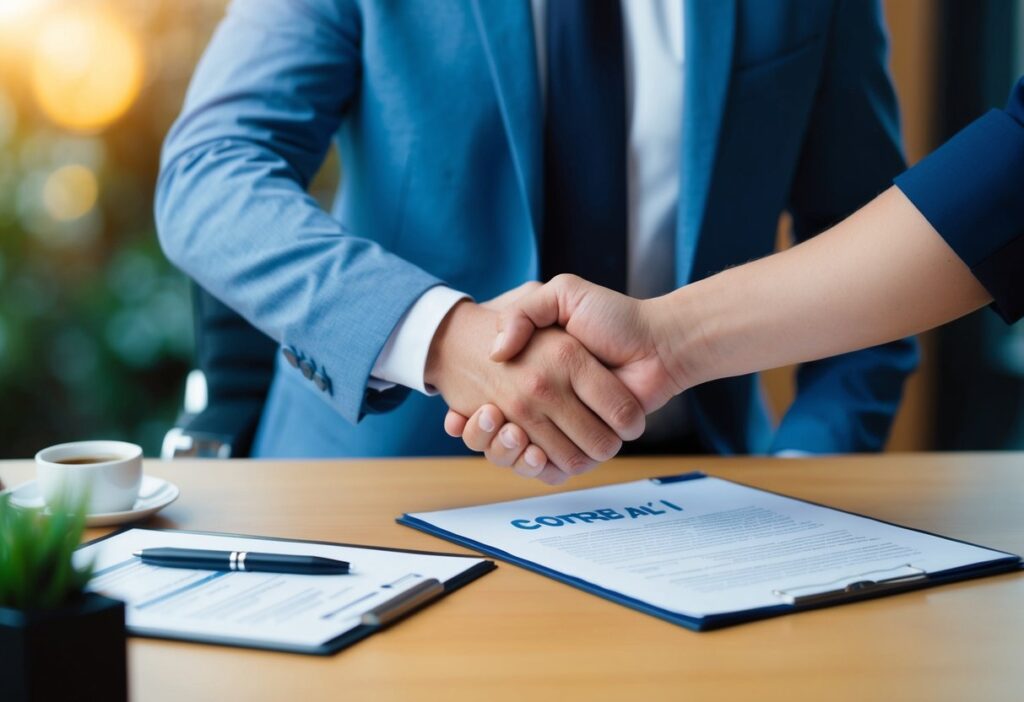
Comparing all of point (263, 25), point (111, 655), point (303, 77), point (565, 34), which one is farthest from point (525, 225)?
point (111, 655)

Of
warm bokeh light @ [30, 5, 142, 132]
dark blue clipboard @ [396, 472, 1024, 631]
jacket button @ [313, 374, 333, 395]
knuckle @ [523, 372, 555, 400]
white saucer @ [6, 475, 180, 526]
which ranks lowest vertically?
dark blue clipboard @ [396, 472, 1024, 631]

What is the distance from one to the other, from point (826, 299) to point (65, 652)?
2.52ft

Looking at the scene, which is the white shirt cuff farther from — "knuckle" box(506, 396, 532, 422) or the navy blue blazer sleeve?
the navy blue blazer sleeve

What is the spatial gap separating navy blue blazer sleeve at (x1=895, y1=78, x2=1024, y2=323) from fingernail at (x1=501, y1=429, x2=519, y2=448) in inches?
17.7

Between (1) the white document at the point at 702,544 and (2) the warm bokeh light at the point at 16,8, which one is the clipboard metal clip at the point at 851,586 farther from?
(2) the warm bokeh light at the point at 16,8

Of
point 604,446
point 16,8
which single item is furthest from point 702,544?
point 16,8

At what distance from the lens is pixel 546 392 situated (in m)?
1.10

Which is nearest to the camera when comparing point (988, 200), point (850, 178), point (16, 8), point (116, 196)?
point (988, 200)

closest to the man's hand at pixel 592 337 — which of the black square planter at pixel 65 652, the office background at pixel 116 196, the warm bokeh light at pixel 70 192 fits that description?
the black square planter at pixel 65 652

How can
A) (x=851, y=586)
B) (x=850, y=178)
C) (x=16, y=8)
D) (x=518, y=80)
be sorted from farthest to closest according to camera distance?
(x=16, y=8) → (x=850, y=178) → (x=518, y=80) → (x=851, y=586)

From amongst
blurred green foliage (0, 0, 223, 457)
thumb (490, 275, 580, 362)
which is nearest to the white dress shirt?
thumb (490, 275, 580, 362)

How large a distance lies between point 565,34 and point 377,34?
256 mm

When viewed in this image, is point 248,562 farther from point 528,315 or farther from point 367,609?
point 528,315

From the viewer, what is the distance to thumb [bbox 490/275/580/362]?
1.10 metres
